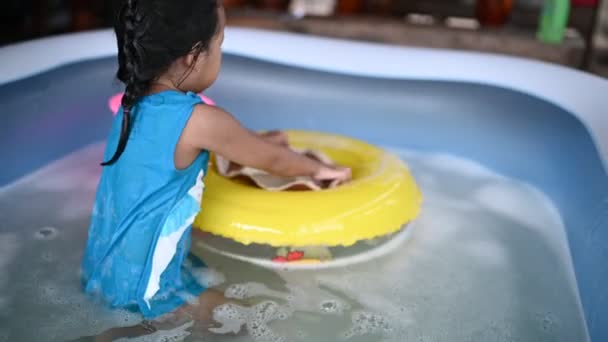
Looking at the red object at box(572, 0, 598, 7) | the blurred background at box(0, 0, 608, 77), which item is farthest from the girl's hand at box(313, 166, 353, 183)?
the red object at box(572, 0, 598, 7)

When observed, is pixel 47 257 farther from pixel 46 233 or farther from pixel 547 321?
pixel 547 321

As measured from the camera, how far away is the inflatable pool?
159 cm

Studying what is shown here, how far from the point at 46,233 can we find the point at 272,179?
667 mm

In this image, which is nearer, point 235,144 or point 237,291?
point 235,144

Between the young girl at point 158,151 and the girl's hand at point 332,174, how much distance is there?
228 mm

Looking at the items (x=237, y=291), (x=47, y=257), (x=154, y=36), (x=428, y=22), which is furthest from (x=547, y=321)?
(x=428, y=22)

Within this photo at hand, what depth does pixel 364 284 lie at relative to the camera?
5.75ft

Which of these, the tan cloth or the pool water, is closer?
the pool water

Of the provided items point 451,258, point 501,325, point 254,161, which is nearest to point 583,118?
point 451,258

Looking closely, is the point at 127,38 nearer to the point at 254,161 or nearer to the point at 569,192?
the point at 254,161

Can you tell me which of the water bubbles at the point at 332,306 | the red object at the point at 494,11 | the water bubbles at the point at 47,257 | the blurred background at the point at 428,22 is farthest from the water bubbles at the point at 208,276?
the red object at the point at 494,11

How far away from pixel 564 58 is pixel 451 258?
2.04m

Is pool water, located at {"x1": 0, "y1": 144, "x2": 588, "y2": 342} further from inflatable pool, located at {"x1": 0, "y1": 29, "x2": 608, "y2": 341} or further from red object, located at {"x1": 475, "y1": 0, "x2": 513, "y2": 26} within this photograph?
red object, located at {"x1": 475, "y1": 0, "x2": 513, "y2": 26}

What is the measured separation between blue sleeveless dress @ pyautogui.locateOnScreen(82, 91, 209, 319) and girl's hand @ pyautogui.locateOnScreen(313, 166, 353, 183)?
0.38 meters
